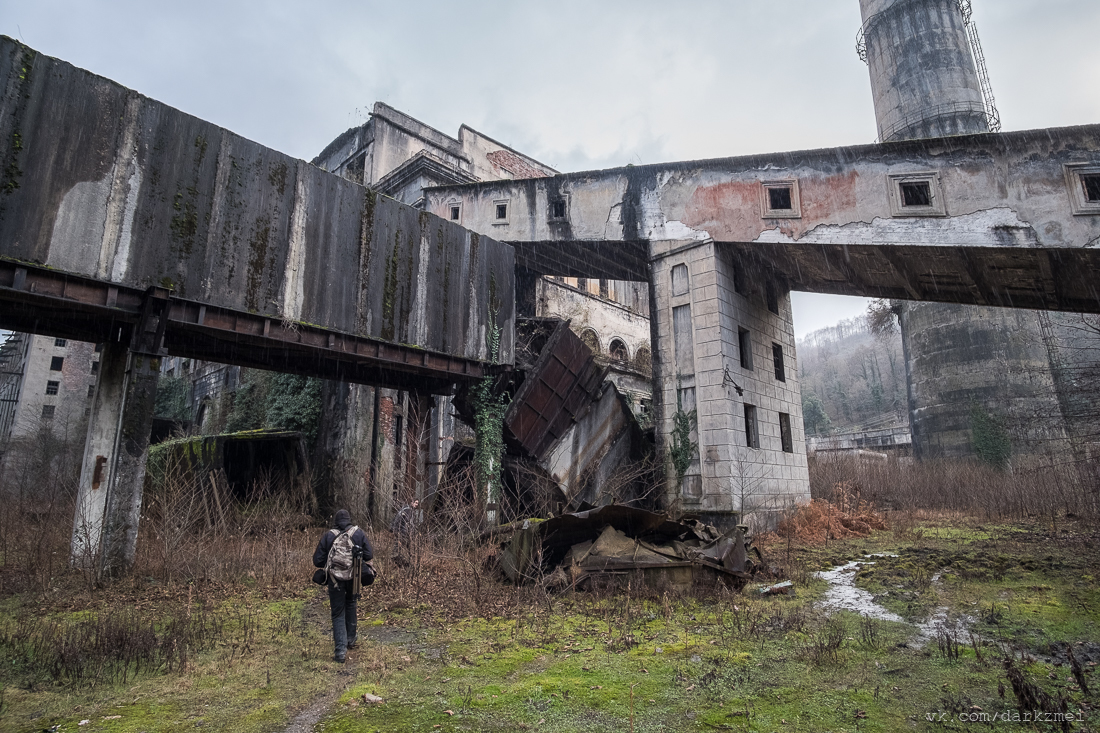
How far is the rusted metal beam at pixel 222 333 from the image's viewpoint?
9.20 meters

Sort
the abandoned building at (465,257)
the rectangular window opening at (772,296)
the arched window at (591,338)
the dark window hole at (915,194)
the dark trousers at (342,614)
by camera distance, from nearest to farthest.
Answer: the dark trousers at (342,614) → the abandoned building at (465,257) → the dark window hole at (915,194) → the rectangular window opening at (772,296) → the arched window at (591,338)

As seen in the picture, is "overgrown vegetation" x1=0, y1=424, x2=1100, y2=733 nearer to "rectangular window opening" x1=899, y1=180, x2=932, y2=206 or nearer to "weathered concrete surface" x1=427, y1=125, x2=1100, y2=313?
"weathered concrete surface" x1=427, y1=125, x2=1100, y2=313

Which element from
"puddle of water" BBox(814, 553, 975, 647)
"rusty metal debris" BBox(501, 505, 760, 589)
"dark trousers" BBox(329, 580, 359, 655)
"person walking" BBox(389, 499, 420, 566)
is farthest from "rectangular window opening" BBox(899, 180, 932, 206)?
"dark trousers" BBox(329, 580, 359, 655)

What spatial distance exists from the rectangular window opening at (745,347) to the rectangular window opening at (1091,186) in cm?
745

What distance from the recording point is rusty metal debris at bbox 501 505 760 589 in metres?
8.16

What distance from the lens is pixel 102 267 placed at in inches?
376

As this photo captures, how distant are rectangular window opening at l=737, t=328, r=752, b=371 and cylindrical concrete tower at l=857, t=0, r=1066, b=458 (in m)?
13.5

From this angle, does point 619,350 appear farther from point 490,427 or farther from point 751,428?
point 490,427

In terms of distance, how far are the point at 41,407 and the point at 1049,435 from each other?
58435mm

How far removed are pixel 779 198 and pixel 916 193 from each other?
118 inches

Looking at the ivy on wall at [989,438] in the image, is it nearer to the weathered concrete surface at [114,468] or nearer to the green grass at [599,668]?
the green grass at [599,668]

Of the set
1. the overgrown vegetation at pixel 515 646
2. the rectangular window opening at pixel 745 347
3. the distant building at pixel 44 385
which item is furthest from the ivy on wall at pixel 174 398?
the rectangular window opening at pixel 745 347

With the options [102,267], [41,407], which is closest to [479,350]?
[102,267]

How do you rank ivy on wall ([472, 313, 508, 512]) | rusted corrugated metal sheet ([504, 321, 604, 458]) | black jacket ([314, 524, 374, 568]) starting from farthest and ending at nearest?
rusted corrugated metal sheet ([504, 321, 604, 458]) → ivy on wall ([472, 313, 508, 512]) → black jacket ([314, 524, 374, 568])
